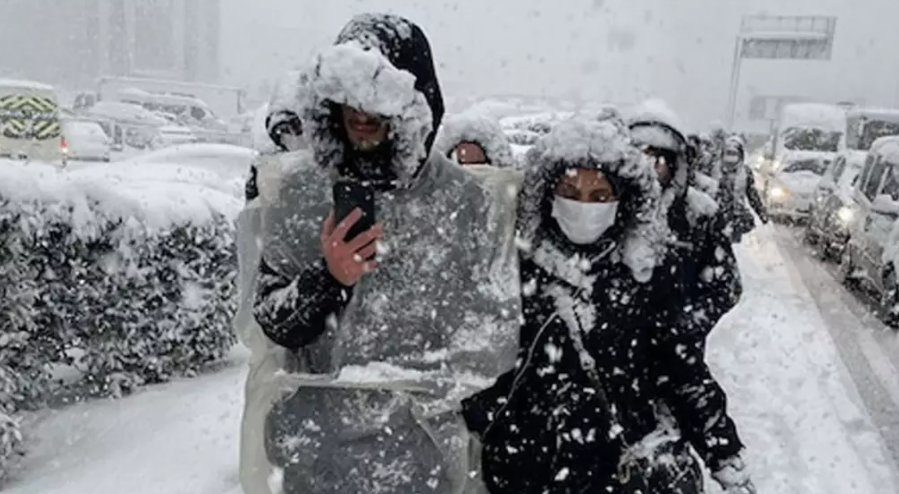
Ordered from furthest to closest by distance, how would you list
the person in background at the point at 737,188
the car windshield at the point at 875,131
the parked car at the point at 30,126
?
1. the car windshield at the point at 875,131
2. the parked car at the point at 30,126
3. the person in background at the point at 737,188

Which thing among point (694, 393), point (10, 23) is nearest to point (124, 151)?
point (694, 393)

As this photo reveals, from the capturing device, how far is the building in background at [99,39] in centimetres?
4309

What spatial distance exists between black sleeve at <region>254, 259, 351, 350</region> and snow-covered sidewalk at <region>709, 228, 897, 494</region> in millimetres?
3836

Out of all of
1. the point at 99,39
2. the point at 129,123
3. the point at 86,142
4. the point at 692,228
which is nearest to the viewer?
the point at 692,228

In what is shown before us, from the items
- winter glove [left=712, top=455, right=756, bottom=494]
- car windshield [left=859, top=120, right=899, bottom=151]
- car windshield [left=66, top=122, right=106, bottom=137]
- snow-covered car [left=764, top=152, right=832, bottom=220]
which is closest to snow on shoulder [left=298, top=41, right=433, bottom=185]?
winter glove [left=712, top=455, right=756, bottom=494]

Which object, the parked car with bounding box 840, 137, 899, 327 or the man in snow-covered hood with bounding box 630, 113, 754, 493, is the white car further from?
the man in snow-covered hood with bounding box 630, 113, 754, 493

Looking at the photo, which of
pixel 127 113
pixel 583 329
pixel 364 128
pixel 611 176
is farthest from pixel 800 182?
pixel 364 128

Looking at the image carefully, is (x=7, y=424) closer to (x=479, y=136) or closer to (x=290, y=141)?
(x=290, y=141)

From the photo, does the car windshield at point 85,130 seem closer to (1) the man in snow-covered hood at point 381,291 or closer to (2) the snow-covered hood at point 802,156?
(2) the snow-covered hood at point 802,156

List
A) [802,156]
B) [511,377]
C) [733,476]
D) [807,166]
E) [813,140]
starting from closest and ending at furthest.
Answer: [511,377] < [733,476] < [807,166] < [802,156] < [813,140]

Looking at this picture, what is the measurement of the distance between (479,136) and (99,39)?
42789mm

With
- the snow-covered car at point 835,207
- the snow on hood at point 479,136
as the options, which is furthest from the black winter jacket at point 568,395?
the snow-covered car at point 835,207

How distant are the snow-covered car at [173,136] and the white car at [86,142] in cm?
360

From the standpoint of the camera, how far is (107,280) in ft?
16.8
